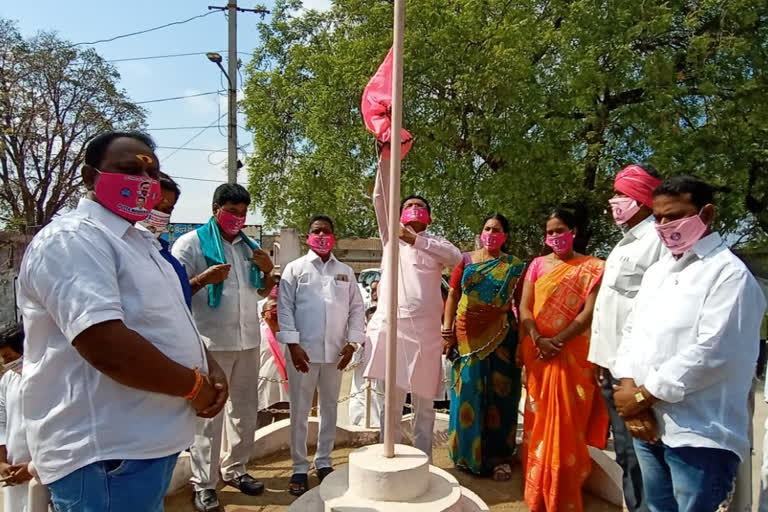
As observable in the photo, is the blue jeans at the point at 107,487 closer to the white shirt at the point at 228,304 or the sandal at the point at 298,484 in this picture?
the white shirt at the point at 228,304

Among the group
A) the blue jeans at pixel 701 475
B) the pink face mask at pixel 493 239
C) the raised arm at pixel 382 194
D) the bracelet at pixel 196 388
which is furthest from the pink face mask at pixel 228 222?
the blue jeans at pixel 701 475

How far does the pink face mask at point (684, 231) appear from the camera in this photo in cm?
244

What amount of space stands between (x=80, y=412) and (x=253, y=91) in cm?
1408

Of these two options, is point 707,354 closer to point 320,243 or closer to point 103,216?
point 103,216

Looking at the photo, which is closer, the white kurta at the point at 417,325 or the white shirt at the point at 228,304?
the white shirt at the point at 228,304

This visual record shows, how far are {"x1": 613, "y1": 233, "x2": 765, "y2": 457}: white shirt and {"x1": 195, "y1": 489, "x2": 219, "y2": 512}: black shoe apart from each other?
2.74 metres

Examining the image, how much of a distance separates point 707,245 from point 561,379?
160 cm

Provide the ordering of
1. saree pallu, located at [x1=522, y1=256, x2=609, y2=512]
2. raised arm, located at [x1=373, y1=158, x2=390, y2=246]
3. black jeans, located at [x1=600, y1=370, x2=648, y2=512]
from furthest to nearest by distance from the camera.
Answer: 1. saree pallu, located at [x1=522, y1=256, x2=609, y2=512]
2. black jeans, located at [x1=600, y1=370, x2=648, y2=512]
3. raised arm, located at [x1=373, y1=158, x2=390, y2=246]

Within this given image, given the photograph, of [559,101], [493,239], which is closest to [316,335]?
[493,239]

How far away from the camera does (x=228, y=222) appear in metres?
3.78

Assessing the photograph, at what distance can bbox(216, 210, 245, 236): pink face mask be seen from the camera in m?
3.78

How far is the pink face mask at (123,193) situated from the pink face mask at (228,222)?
1812 mm

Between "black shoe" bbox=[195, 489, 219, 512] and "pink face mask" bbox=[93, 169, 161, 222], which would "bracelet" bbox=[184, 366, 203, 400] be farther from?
"black shoe" bbox=[195, 489, 219, 512]

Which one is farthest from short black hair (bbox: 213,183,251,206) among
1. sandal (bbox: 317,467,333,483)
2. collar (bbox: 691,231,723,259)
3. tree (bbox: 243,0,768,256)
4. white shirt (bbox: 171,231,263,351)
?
tree (bbox: 243,0,768,256)
